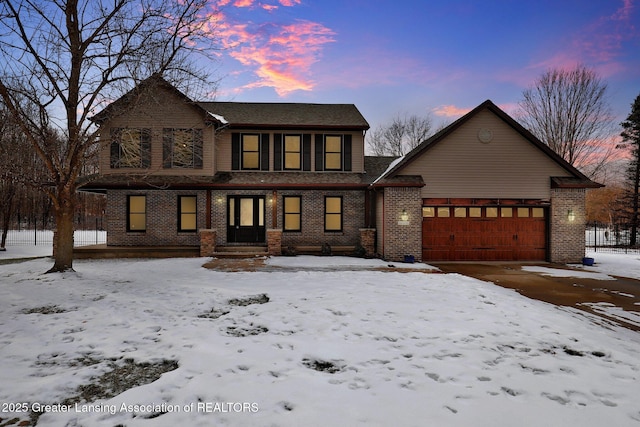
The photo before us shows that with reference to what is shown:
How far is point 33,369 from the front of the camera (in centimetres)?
383

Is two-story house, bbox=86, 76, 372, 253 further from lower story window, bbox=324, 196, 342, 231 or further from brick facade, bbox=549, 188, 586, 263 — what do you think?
brick facade, bbox=549, 188, 586, 263

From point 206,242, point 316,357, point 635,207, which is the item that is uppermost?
point 635,207

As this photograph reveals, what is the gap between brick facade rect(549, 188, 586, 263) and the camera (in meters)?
14.1

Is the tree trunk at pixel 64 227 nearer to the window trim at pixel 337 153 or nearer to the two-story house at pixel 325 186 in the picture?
the two-story house at pixel 325 186

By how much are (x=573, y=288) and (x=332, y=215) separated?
10121mm

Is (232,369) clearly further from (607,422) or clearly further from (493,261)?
(493,261)

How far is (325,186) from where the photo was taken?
1573 cm

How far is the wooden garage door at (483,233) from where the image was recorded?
1431 cm

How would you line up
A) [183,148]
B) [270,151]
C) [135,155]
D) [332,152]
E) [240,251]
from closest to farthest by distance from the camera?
[240,251]
[135,155]
[183,148]
[270,151]
[332,152]

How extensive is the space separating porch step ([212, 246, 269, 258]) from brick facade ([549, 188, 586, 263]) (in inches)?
515

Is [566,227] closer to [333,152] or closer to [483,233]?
[483,233]

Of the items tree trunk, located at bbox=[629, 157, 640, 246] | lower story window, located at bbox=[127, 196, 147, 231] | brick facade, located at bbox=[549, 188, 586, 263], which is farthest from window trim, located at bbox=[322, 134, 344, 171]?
tree trunk, located at bbox=[629, 157, 640, 246]

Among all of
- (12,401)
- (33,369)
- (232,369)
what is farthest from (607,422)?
Result: (33,369)

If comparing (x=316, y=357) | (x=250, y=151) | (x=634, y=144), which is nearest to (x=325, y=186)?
(x=250, y=151)
